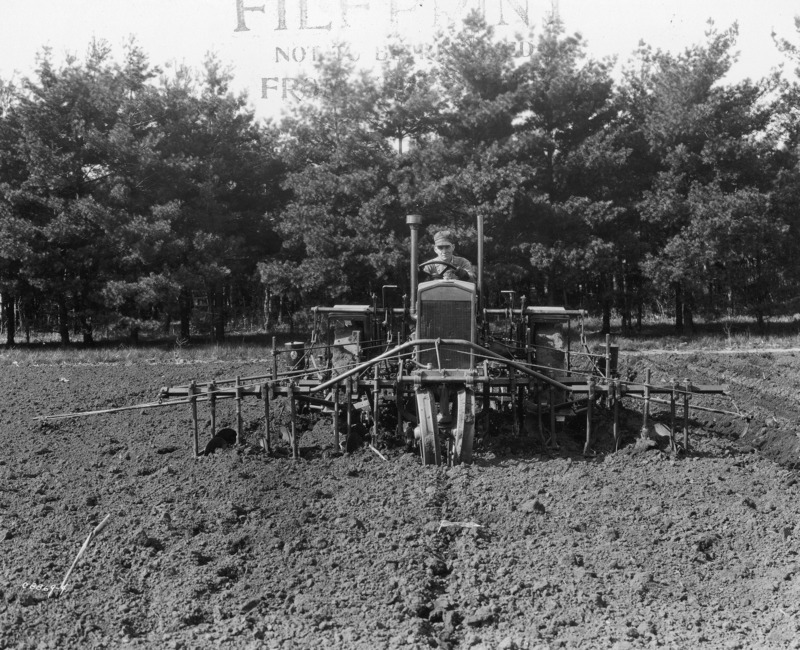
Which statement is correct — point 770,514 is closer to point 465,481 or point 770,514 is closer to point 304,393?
point 465,481

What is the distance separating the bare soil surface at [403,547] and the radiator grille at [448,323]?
1.16m

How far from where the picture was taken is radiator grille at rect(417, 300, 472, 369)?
10.1m

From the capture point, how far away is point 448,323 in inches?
396

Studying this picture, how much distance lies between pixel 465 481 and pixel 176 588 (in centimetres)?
326

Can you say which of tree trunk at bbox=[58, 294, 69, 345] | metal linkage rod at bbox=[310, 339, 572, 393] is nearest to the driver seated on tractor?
metal linkage rod at bbox=[310, 339, 572, 393]

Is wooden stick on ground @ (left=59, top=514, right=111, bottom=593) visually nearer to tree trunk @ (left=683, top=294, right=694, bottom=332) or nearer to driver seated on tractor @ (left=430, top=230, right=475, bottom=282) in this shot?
driver seated on tractor @ (left=430, top=230, right=475, bottom=282)

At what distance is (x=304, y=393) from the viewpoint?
417 inches

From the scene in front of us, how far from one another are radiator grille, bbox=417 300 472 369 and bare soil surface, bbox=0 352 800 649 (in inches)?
45.5

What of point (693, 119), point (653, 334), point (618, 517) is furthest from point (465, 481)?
point (653, 334)

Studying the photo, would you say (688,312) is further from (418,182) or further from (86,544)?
(86,544)

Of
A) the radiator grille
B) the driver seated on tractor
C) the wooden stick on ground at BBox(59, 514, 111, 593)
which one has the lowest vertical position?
the wooden stick on ground at BBox(59, 514, 111, 593)

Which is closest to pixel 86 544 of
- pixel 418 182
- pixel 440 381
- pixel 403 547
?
pixel 403 547

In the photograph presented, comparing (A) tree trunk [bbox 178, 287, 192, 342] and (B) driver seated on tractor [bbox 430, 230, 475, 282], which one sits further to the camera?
(A) tree trunk [bbox 178, 287, 192, 342]
